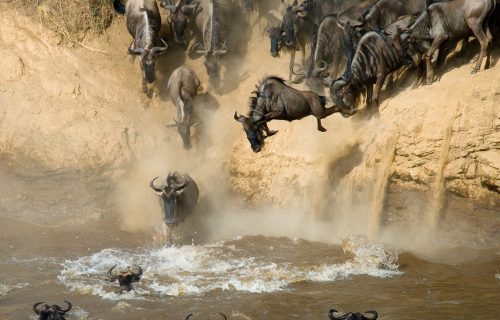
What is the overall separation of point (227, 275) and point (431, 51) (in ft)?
16.2

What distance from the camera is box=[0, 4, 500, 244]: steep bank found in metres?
12.8

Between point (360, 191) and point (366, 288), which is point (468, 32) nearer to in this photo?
point (360, 191)

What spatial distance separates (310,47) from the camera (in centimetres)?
1692

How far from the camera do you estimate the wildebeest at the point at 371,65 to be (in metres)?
14.0

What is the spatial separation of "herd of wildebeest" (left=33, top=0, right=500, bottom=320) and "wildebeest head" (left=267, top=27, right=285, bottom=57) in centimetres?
2

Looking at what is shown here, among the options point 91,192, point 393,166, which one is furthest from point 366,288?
point 91,192

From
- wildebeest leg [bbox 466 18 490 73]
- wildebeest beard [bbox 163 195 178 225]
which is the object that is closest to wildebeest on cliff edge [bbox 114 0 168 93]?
wildebeest beard [bbox 163 195 178 225]

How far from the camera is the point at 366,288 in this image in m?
11.4

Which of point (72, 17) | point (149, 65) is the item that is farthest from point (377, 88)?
point (72, 17)

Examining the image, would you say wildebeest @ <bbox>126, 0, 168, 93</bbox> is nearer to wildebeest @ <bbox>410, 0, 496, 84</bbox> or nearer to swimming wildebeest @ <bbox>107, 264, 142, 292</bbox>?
wildebeest @ <bbox>410, 0, 496, 84</bbox>

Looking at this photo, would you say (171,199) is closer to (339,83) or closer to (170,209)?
(170,209)

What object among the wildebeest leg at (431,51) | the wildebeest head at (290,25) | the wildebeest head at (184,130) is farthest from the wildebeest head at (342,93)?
Result: the wildebeest head at (184,130)

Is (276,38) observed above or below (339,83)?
above

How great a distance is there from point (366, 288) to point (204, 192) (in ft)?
16.9
